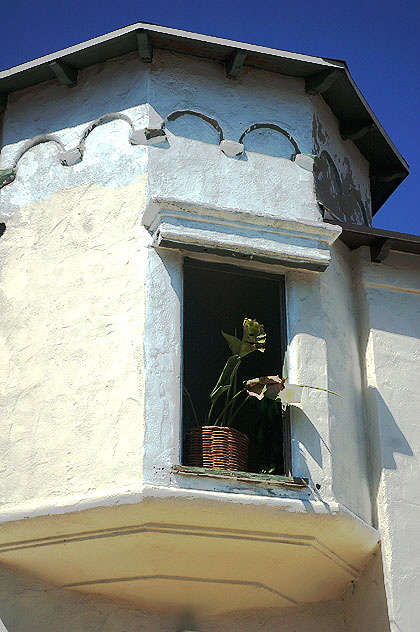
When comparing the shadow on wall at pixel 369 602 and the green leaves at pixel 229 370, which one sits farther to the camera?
the green leaves at pixel 229 370

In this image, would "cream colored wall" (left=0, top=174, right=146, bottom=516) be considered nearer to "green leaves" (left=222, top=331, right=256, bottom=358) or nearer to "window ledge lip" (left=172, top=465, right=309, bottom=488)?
"window ledge lip" (left=172, top=465, right=309, bottom=488)

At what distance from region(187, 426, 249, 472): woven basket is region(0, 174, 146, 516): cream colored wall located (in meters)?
0.61

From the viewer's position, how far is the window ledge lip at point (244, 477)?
8.70 metres

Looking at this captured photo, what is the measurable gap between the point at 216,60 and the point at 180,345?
124 inches

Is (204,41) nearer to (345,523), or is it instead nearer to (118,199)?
(118,199)

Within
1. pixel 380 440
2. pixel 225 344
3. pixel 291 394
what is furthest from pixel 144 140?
pixel 380 440

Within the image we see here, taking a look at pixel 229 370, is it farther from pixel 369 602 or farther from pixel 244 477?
pixel 369 602

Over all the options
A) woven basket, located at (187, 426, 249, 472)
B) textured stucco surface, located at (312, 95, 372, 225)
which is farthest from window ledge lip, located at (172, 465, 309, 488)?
textured stucco surface, located at (312, 95, 372, 225)

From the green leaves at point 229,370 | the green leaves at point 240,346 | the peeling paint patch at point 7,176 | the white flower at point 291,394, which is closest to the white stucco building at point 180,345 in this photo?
the peeling paint patch at point 7,176

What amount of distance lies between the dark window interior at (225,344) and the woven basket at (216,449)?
852 mm

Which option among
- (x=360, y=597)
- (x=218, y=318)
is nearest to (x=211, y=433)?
(x=360, y=597)

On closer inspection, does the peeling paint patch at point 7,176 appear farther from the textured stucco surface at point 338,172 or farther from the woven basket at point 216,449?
the woven basket at point 216,449

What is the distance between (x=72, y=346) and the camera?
9.48 m

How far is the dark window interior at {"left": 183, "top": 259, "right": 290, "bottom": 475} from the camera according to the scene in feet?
33.8
